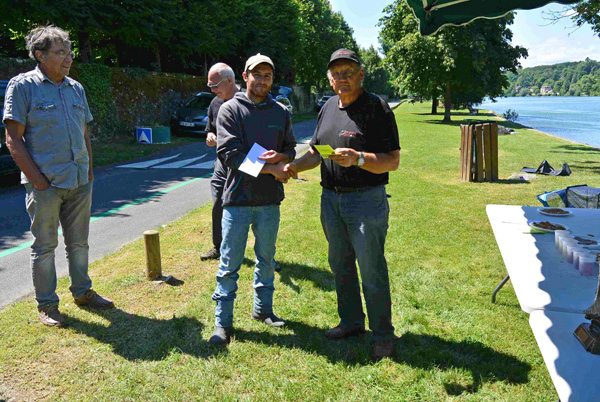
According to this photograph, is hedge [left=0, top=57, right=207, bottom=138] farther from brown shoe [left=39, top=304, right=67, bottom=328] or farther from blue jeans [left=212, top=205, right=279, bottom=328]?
blue jeans [left=212, top=205, right=279, bottom=328]

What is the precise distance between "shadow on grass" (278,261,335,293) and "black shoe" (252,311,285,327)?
27.5 inches

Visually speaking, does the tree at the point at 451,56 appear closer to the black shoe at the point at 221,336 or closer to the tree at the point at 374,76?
the black shoe at the point at 221,336

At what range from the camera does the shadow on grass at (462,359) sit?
10.4 ft

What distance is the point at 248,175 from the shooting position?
351 centimetres

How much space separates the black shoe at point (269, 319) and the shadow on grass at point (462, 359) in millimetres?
971

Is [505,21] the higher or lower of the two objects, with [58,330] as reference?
higher

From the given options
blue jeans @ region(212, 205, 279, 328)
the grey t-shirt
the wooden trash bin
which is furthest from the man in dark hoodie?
the wooden trash bin

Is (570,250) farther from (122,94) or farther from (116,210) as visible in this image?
(122,94)

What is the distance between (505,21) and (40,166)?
35.4 m

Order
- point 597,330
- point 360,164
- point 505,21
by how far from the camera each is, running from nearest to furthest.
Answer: point 597,330, point 360,164, point 505,21

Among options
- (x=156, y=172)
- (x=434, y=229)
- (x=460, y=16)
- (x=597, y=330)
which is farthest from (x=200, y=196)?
(x=597, y=330)

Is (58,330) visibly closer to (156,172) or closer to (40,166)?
(40,166)

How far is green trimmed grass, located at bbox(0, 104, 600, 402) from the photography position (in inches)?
120

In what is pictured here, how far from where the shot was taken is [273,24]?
32.6 meters
